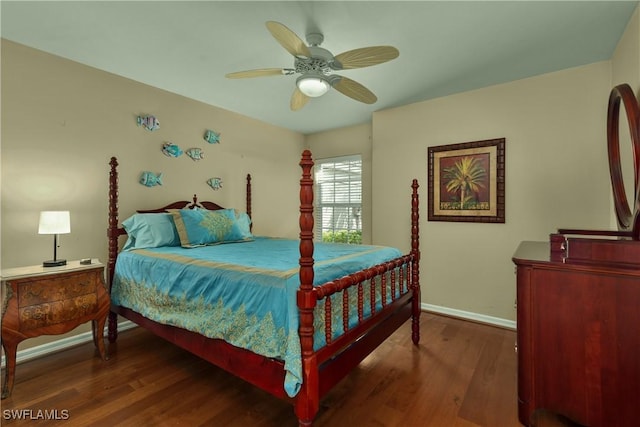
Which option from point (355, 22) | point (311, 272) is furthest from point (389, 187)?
point (311, 272)

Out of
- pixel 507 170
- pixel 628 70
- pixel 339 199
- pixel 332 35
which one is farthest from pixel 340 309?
pixel 339 199

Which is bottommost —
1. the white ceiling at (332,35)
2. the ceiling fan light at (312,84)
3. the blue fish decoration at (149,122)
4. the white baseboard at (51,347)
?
the white baseboard at (51,347)

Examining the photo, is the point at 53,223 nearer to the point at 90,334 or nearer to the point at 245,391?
the point at 90,334

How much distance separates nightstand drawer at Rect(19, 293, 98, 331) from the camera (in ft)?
6.46

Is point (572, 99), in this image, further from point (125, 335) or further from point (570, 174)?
point (125, 335)

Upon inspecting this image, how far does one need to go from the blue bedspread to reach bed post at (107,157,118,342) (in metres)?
0.12

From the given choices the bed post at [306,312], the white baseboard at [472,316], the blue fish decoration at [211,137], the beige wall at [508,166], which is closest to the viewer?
the bed post at [306,312]

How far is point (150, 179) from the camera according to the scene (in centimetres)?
312

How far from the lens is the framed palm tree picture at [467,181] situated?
3.05 metres

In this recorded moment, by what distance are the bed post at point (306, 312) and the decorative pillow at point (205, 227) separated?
1720mm

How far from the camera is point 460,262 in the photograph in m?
3.30

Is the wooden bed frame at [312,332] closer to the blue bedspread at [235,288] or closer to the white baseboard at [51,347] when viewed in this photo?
the blue bedspread at [235,288]

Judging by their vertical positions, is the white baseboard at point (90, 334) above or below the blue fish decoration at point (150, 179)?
below

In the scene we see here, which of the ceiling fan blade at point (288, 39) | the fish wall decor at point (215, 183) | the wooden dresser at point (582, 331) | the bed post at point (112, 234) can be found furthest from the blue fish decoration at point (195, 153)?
the wooden dresser at point (582, 331)
